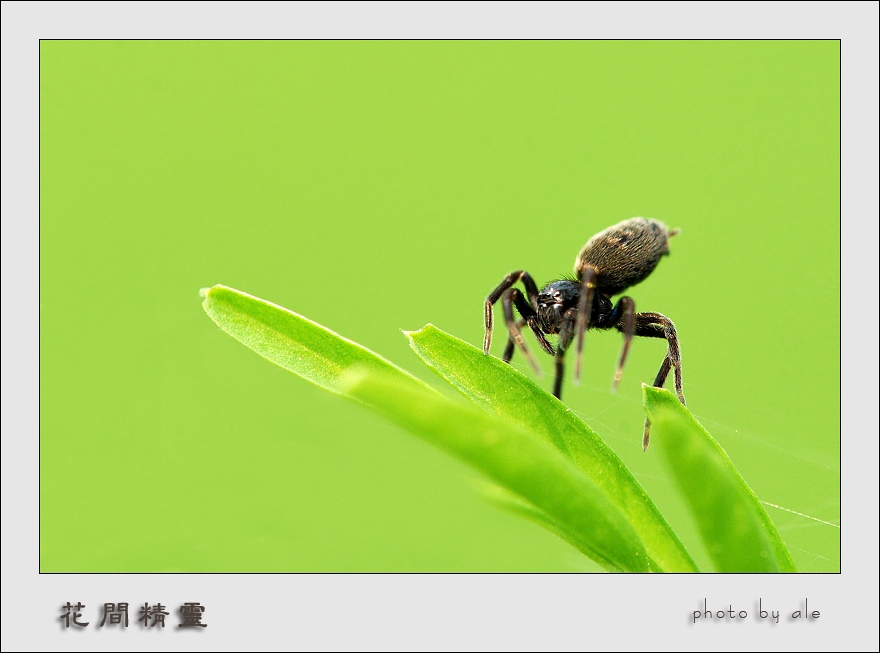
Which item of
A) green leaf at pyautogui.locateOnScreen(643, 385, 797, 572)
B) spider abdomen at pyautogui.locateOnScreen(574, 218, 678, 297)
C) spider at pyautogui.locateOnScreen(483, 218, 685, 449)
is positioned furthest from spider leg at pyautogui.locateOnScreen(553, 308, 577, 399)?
green leaf at pyautogui.locateOnScreen(643, 385, 797, 572)

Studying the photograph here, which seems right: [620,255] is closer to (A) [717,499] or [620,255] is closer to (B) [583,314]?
(B) [583,314]

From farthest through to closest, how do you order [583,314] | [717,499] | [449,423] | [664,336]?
[664,336] < [583,314] < [717,499] < [449,423]

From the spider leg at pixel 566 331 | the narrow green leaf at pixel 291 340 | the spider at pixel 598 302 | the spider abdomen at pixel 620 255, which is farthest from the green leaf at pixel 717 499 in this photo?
the spider abdomen at pixel 620 255

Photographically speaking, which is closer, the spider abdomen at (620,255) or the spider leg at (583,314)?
the spider leg at (583,314)

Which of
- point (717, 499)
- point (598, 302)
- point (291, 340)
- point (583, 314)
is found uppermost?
point (598, 302)

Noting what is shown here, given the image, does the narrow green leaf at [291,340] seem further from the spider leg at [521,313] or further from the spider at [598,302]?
the spider leg at [521,313]

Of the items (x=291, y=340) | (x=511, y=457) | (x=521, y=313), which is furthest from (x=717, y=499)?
(x=521, y=313)

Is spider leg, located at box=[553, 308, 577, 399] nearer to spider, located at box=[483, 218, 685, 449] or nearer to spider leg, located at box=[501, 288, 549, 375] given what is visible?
spider, located at box=[483, 218, 685, 449]

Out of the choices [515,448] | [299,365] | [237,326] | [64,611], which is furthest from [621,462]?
[64,611]
